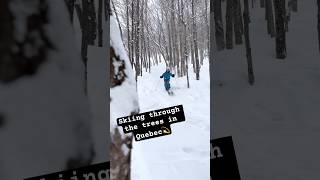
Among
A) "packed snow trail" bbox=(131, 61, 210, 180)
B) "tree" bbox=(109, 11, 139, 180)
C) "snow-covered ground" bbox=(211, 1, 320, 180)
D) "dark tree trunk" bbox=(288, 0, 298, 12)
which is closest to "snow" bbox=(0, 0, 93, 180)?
"snow-covered ground" bbox=(211, 1, 320, 180)

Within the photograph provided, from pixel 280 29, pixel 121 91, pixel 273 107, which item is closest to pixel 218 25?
pixel 280 29

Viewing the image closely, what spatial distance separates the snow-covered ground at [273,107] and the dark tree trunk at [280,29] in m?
0.04

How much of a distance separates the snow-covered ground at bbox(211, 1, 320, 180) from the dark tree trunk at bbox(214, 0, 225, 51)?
4.6 inches

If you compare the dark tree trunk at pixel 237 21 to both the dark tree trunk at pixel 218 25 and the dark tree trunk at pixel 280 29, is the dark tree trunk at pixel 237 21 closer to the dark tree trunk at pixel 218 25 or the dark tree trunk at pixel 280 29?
the dark tree trunk at pixel 218 25

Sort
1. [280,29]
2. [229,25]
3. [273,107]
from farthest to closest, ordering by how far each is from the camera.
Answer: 1. [229,25]
2. [280,29]
3. [273,107]

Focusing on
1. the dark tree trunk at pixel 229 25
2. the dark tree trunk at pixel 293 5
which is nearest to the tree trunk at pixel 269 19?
the dark tree trunk at pixel 293 5

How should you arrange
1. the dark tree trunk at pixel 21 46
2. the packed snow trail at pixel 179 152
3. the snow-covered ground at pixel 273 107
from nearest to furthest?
the dark tree trunk at pixel 21 46 < the snow-covered ground at pixel 273 107 < the packed snow trail at pixel 179 152

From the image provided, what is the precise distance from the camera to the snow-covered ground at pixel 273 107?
7.79ft

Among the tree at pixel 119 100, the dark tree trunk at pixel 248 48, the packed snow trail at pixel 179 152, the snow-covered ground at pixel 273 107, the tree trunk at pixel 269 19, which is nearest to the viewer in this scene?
the snow-covered ground at pixel 273 107

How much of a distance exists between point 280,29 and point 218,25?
0.50 metres

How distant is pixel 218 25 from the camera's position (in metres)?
3.00

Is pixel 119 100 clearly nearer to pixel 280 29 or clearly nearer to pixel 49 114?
pixel 280 29

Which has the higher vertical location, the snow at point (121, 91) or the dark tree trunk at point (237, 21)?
the dark tree trunk at point (237, 21)

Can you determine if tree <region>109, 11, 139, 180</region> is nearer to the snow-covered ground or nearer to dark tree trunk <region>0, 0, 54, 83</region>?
the snow-covered ground
